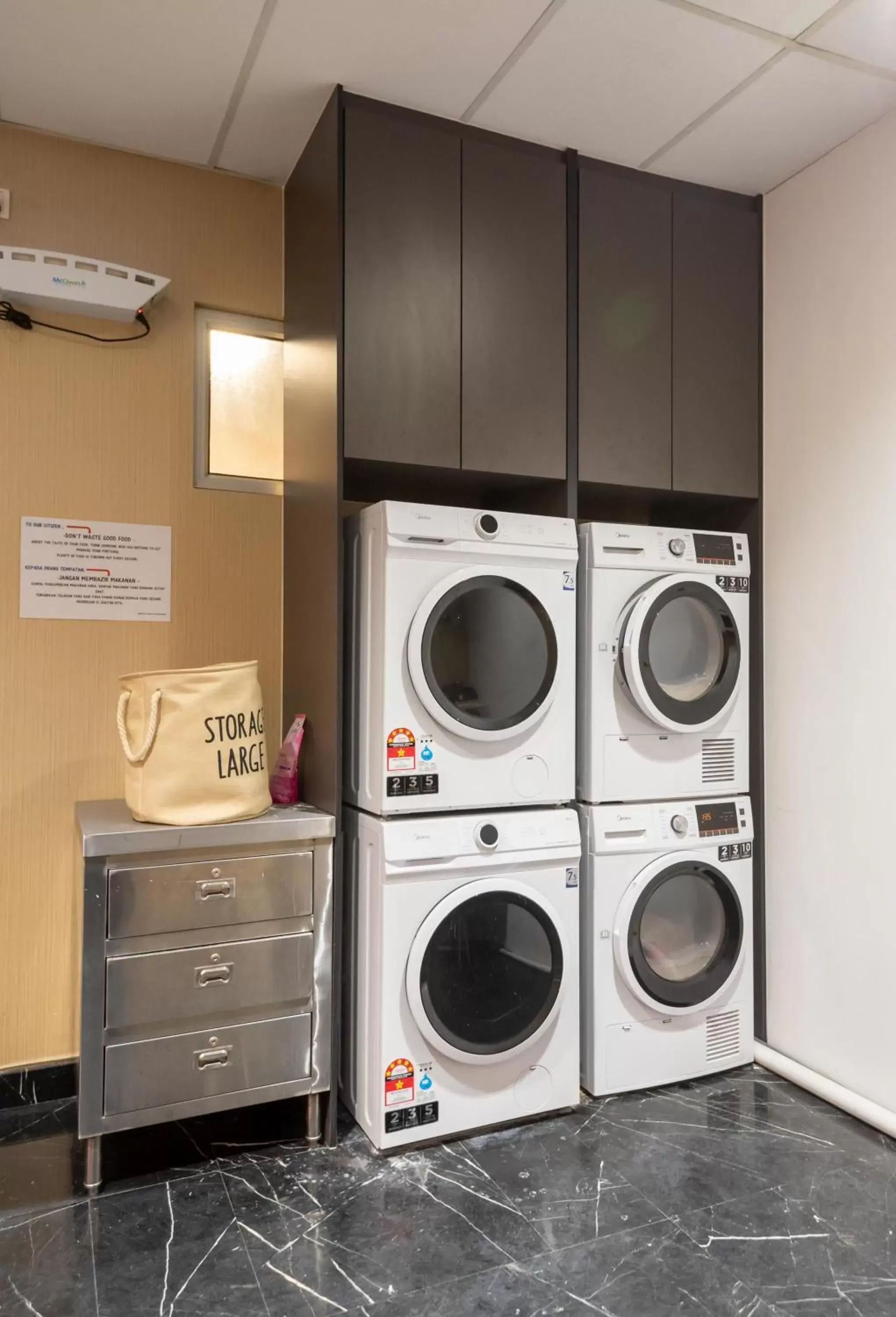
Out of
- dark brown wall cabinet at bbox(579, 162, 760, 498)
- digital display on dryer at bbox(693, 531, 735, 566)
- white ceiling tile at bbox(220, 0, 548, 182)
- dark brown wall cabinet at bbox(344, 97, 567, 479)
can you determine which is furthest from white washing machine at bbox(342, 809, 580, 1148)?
white ceiling tile at bbox(220, 0, 548, 182)

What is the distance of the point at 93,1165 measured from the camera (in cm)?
209

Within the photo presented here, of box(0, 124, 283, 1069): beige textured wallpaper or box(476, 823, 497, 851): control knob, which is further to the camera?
box(0, 124, 283, 1069): beige textured wallpaper

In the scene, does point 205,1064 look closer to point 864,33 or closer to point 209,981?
point 209,981

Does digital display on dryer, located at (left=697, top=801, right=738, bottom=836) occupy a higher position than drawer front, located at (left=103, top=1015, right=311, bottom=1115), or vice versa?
digital display on dryer, located at (left=697, top=801, right=738, bottom=836)

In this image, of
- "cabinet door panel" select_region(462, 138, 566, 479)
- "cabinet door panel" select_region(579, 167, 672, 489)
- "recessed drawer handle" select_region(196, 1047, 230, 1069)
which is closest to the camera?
"recessed drawer handle" select_region(196, 1047, 230, 1069)

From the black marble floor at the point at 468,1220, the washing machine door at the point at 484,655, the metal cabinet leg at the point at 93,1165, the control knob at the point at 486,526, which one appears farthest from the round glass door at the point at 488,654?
the metal cabinet leg at the point at 93,1165

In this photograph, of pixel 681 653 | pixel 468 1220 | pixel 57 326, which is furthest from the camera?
pixel 681 653

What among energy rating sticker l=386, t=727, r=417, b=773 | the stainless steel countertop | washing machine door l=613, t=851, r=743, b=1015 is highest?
energy rating sticker l=386, t=727, r=417, b=773

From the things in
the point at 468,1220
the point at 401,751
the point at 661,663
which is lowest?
the point at 468,1220

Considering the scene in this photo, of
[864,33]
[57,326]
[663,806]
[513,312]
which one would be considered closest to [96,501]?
[57,326]

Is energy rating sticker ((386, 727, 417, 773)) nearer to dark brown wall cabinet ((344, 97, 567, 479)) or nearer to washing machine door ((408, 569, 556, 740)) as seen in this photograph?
washing machine door ((408, 569, 556, 740))

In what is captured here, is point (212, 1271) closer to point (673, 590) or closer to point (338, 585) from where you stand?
point (338, 585)

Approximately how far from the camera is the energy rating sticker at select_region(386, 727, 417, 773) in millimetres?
2291

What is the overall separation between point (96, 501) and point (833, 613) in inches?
86.6
